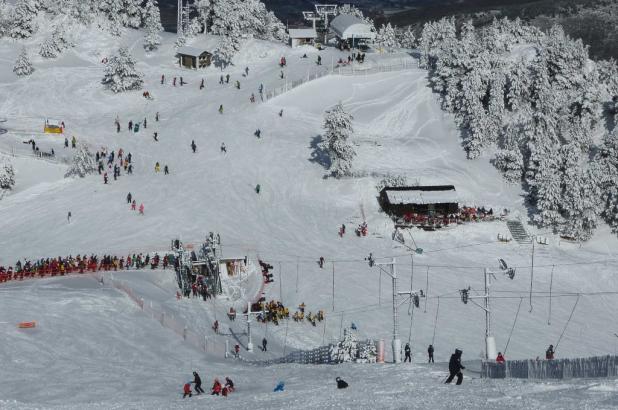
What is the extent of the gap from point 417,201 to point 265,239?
1360cm

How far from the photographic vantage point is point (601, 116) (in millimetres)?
87188

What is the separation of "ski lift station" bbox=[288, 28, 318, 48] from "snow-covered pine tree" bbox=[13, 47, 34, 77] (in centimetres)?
2924

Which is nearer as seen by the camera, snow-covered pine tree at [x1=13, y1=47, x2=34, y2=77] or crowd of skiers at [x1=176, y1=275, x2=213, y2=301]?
crowd of skiers at [x1=176, y1=275, x2=213, y2=301]

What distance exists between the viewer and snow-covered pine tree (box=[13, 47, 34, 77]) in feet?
326

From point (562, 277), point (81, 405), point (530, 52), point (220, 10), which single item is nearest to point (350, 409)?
point (81, 405)

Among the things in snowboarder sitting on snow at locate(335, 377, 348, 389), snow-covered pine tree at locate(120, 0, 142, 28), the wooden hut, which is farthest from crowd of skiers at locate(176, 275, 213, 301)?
snow-covered pine tree at locate(120, 0, 142, 28)

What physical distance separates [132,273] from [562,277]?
29391 millimetres

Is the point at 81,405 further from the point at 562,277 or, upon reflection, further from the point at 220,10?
the point at 220,10

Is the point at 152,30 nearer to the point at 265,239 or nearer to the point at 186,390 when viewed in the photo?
the point at 265,239

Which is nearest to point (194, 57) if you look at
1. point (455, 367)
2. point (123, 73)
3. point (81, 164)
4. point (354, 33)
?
point (123, 73)

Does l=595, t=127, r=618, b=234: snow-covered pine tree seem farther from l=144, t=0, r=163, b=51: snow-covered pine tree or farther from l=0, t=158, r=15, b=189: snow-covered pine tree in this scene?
l=144, t=0, r=163, b=51: snow-covered pine tree

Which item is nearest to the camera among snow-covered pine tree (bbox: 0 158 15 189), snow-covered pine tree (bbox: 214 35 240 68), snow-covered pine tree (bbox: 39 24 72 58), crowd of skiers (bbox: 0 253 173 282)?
crowd of skiers (bbox: 0 253 173 282)

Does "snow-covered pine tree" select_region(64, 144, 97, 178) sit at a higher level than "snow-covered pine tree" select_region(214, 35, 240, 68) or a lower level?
lower

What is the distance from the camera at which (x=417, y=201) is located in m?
71.6
